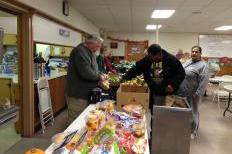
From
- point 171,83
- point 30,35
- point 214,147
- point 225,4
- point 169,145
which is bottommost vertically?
point 214,147

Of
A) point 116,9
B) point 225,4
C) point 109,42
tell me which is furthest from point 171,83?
point 109,42

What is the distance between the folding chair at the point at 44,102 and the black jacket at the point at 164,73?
5.40ft

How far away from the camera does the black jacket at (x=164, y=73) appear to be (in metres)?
3.37

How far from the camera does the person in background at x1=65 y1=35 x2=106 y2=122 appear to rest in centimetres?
302

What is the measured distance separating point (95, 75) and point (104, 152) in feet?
5.45

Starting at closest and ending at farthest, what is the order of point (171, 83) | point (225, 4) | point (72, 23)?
point (171, 83)
point (225, 4)
point (72, 23)

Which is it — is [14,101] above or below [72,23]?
below

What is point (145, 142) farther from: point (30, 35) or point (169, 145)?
point (30, 35)

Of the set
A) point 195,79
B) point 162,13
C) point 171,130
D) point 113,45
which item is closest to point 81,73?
point 171,130

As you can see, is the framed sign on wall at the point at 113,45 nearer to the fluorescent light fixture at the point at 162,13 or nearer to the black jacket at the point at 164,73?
the fluorescent light fixture at the point at 162,13

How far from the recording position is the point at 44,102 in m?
4.64

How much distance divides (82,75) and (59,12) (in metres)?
2.86

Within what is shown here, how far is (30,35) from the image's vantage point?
13.5 ft

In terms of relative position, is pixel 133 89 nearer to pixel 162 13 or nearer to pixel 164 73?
pixel 164 73
